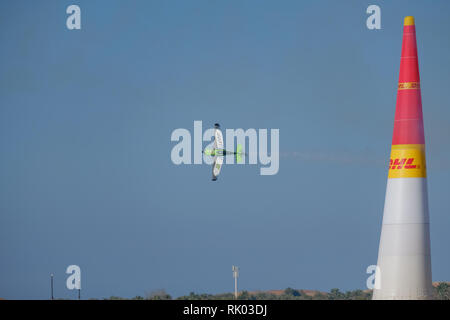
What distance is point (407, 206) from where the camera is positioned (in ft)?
192

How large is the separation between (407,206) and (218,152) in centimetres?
2664

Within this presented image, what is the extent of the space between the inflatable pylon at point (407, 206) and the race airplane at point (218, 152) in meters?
24.3

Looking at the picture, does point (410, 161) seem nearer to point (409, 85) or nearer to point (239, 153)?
point (409, 85)

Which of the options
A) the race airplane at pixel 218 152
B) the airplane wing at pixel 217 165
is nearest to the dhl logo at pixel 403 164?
the race airplane at pixel 218 152

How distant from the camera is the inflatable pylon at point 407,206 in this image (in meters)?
58.4

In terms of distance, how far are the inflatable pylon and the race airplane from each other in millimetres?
24346

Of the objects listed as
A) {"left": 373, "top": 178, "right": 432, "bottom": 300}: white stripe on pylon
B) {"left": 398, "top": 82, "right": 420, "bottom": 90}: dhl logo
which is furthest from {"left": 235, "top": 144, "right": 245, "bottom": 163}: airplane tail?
{"left": 398, "top": 82, "right": 420, "bottom": 90}: dhl logo

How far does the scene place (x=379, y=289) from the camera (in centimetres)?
5966

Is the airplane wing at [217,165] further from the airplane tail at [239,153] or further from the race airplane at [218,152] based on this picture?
the airplane tail at [239,153]
